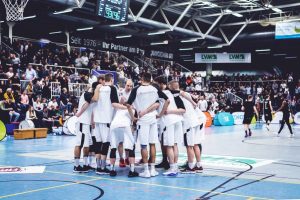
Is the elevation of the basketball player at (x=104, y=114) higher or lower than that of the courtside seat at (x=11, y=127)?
higher

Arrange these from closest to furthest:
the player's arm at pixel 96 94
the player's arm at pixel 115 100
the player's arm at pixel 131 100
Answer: the player's arm at pixel 131 100
the player's arm at pixel 115 100
the player's arm at pixel 96 94

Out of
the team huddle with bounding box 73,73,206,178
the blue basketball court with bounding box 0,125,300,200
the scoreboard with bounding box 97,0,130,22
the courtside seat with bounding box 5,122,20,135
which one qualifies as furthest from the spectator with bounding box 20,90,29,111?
the team huddle with bounding box 73,73,206,178

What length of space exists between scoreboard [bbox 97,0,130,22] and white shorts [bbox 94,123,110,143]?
45.3ft

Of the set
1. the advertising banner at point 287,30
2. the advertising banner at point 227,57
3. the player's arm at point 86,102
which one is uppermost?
the advertising banner at point 287,30

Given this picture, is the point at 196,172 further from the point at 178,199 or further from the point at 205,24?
the point at 205,24

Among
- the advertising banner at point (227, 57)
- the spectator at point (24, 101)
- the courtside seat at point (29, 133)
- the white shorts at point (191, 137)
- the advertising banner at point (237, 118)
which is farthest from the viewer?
the advertising banner at point (227, 57)

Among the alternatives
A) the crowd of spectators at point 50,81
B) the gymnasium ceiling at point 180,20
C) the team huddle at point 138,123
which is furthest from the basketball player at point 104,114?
the gymnasium ceiling at point 180,20

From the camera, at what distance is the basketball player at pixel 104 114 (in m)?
7.62

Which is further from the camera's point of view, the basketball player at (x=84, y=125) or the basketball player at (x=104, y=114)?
the basketball player at (x=84, y=125)

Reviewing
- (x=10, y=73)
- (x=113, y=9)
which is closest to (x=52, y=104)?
(x=10, y=73)

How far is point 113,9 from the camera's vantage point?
69.7 ft

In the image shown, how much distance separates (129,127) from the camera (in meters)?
7.55

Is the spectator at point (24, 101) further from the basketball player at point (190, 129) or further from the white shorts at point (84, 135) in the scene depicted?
the basketball player at point (190, 129)

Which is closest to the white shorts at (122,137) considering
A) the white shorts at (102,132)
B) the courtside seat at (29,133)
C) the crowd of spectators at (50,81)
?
the white shorts at (102,132)
